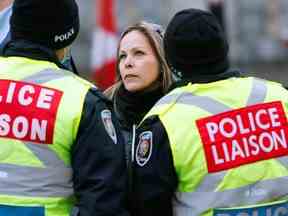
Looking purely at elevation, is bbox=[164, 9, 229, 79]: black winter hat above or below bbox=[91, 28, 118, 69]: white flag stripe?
below

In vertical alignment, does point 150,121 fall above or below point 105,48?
below

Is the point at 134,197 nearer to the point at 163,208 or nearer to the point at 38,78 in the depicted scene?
the point at 163,208

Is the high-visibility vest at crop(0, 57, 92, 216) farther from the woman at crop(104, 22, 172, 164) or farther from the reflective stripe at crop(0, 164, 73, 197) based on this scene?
the woman at crop(104, 22, 172, 164)

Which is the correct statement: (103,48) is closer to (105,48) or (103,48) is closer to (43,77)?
(105,48)

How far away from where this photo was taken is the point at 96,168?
4141 mm

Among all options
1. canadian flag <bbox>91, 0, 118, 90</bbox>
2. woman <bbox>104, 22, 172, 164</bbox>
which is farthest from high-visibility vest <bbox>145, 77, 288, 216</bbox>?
canadian flag <bbox>91, 0, 118, 90</bbox>

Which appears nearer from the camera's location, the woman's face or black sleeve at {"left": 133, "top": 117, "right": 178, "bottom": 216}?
black sleeve at {"left": 133, "top": 117, "right": 178, "bottom": 216}

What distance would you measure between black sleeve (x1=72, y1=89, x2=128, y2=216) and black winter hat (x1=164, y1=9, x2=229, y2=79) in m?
0.44

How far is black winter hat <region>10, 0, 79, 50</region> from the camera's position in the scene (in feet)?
14.0

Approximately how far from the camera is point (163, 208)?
4328 millimetres

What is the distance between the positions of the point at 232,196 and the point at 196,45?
626 millimetres

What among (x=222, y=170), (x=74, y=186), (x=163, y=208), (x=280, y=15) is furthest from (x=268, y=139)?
(x=280, y=15)

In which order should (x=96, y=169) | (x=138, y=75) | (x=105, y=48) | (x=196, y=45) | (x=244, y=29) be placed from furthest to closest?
(x=244, y=29)
(x=105, y=48)
(x=138, y=75)
(x=196, y=45)
(x=96, y=169)

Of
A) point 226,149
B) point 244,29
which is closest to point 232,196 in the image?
point 226,149
